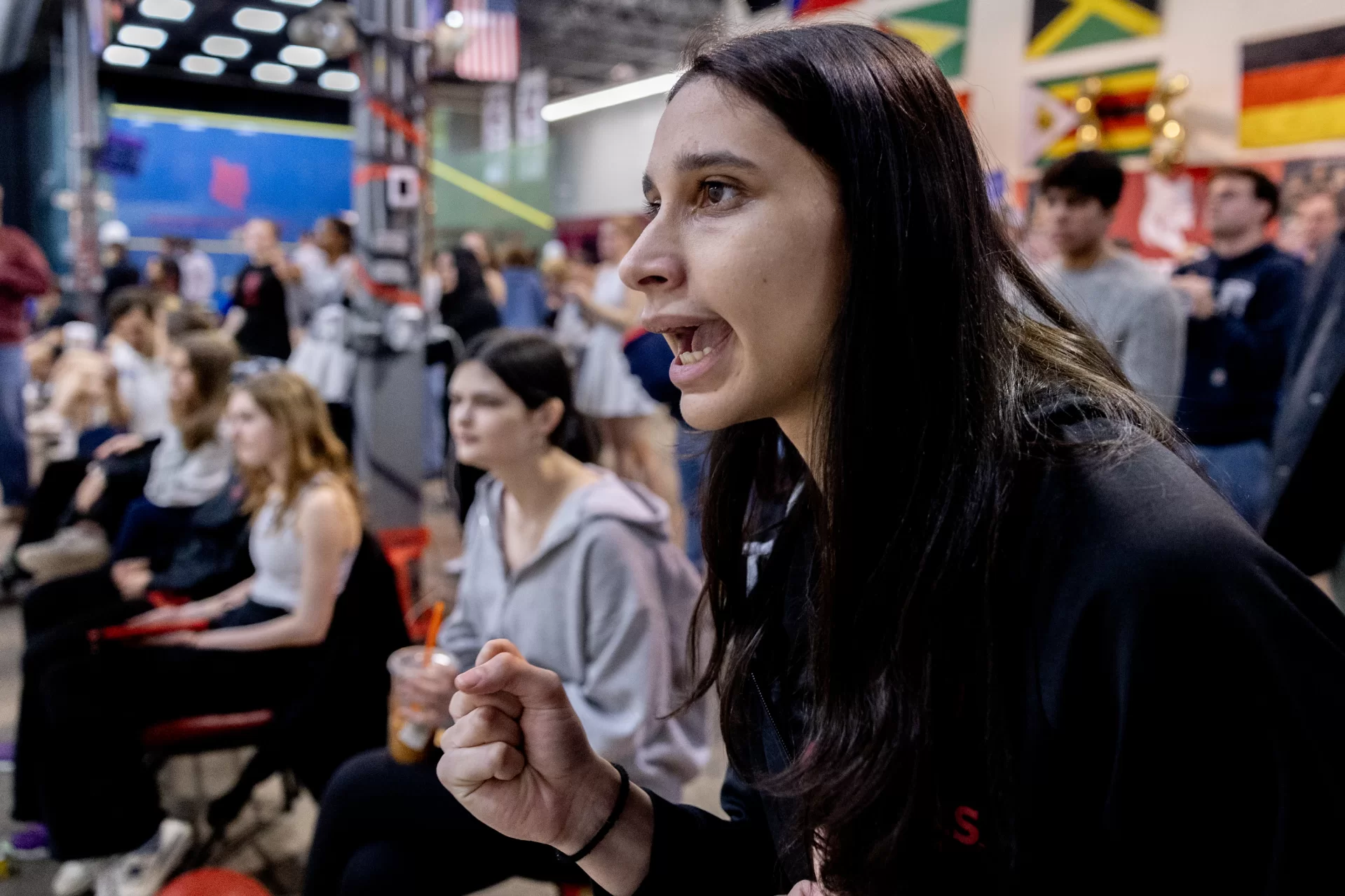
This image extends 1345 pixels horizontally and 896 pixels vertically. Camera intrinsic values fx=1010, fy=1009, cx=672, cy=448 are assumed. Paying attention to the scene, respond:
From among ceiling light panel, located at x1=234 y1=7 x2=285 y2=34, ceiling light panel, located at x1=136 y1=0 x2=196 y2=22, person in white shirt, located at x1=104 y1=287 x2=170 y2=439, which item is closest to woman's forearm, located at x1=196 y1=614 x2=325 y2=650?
person in white shirt, located at x1=104 y1=287 x2=170 y2=439

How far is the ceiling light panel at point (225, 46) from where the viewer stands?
15.9 meters

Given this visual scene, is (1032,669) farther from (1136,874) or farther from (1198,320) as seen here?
(1198,320)

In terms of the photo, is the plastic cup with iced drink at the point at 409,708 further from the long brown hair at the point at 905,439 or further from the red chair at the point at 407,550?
the red chair at the point at 407,550

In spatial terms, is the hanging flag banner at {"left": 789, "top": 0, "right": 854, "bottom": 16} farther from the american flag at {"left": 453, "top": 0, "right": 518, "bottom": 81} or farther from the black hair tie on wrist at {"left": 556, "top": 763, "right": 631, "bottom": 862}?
the black hair tie on wrist at {"left": 556, "top": 763, "right": 631, "bottom": 862}

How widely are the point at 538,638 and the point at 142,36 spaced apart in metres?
16.6

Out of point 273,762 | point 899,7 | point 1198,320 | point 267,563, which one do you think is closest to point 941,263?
point 273,762

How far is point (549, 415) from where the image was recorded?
2293 millimetres

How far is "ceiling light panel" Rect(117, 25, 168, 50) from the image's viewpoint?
14.4 meters

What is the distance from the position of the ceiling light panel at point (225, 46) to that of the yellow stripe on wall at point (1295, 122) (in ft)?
50.2

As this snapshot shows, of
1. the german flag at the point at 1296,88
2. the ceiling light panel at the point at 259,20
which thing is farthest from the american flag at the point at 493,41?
the ceiling light panel at the point at 259,20

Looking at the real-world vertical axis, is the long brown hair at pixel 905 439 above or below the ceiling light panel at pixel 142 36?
below

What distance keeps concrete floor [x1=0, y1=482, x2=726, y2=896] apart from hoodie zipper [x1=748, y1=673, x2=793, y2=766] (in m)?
1.73

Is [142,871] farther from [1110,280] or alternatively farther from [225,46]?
[225,46]

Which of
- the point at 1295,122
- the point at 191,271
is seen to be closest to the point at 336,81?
the point at 191,271
